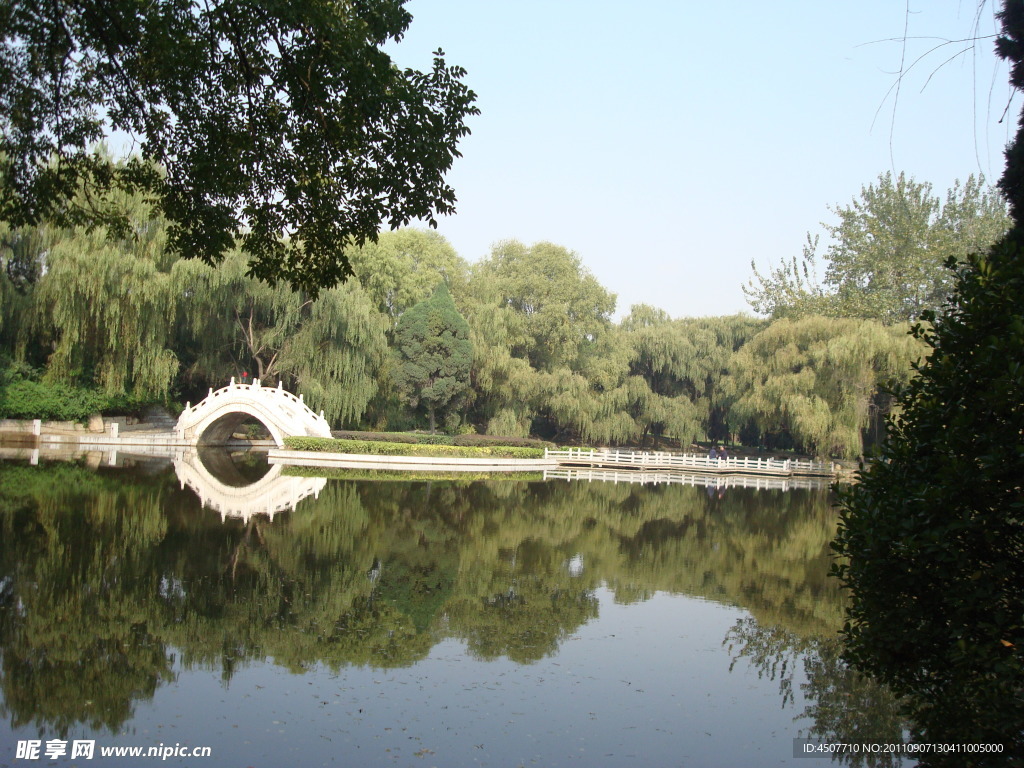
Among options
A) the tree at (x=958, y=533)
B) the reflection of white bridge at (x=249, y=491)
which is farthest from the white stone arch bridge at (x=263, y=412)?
the tree at (x=958, y=533)

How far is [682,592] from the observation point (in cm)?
1171

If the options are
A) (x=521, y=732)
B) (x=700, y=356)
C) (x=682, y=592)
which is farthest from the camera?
(x=700, y=356)

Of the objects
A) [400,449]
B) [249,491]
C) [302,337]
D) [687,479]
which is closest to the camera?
[249,491]

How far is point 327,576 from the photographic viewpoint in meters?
10.7

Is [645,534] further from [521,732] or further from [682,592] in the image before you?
[521,732]

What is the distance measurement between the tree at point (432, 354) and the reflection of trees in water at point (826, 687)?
22138 mm

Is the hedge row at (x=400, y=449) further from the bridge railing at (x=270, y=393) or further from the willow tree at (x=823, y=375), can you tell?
the willow tree at (x=823, y=375)

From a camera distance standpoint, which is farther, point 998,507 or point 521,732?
point 521,732

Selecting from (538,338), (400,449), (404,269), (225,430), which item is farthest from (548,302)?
(225,430)

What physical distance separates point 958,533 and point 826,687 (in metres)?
4.31

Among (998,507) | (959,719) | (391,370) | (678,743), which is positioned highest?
(391,370)

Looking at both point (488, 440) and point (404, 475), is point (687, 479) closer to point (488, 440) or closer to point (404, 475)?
point (488, 440)

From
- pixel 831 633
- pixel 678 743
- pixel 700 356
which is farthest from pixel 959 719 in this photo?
pixel 700 356

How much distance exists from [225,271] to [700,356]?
21687mm
